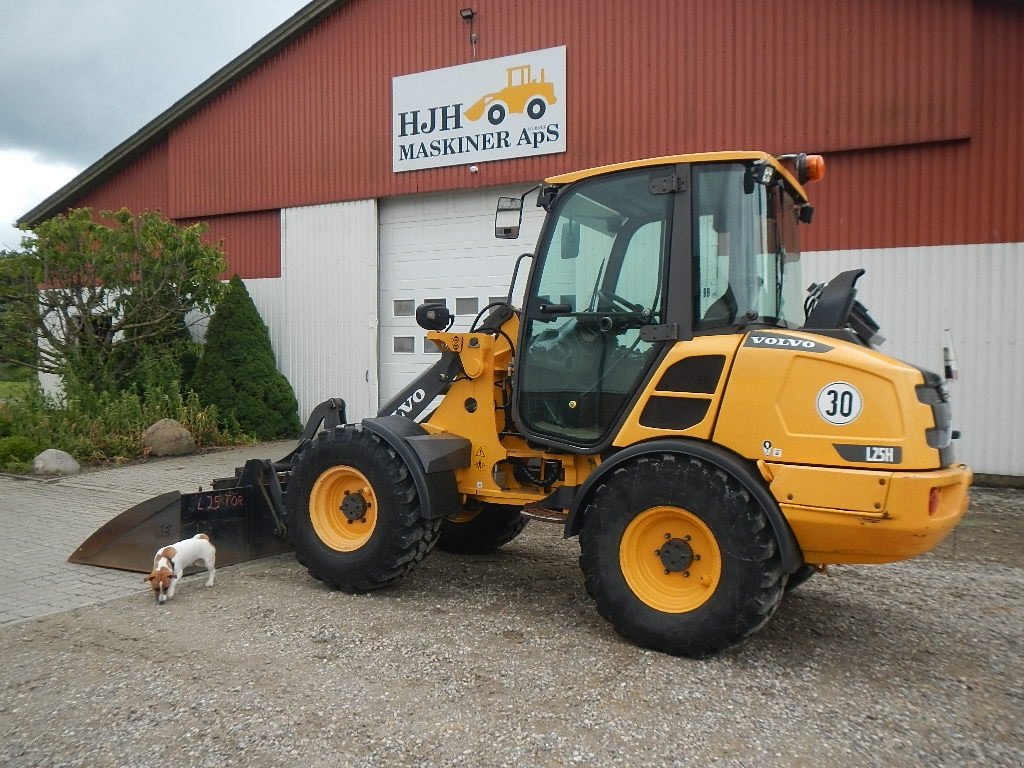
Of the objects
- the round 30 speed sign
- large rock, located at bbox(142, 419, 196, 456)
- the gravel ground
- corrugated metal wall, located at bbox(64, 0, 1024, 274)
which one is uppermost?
corrugated metal wall, located at bbox(64, 0, 1024, 274)

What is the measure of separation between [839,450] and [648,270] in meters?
1.43

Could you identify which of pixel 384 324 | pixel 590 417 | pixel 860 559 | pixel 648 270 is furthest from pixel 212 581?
pixel 384 324

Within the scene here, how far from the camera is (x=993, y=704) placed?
12.9ft

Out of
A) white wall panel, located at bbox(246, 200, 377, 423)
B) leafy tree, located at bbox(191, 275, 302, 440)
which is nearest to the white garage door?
white wall panel, located at bbox(246, 200, 377, 423)

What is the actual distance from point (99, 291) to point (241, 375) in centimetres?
230

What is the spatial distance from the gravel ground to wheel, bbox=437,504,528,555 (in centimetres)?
71

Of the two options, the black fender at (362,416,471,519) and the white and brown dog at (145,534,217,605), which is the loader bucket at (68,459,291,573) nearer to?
the white and brown dog at (145,534,217,605)

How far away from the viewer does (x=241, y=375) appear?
13.1m

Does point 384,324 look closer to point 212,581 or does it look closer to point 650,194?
point 212,581

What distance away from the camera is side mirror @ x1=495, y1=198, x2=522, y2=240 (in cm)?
514

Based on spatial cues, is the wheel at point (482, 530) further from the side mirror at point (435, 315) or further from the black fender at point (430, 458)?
the side mirror at point (435, 315)

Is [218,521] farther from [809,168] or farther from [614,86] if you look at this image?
[614,86]

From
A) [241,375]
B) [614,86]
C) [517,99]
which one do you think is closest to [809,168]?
[614,86]

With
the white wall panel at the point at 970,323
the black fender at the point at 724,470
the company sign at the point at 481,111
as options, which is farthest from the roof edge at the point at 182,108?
the black fender at the point at 724,470
